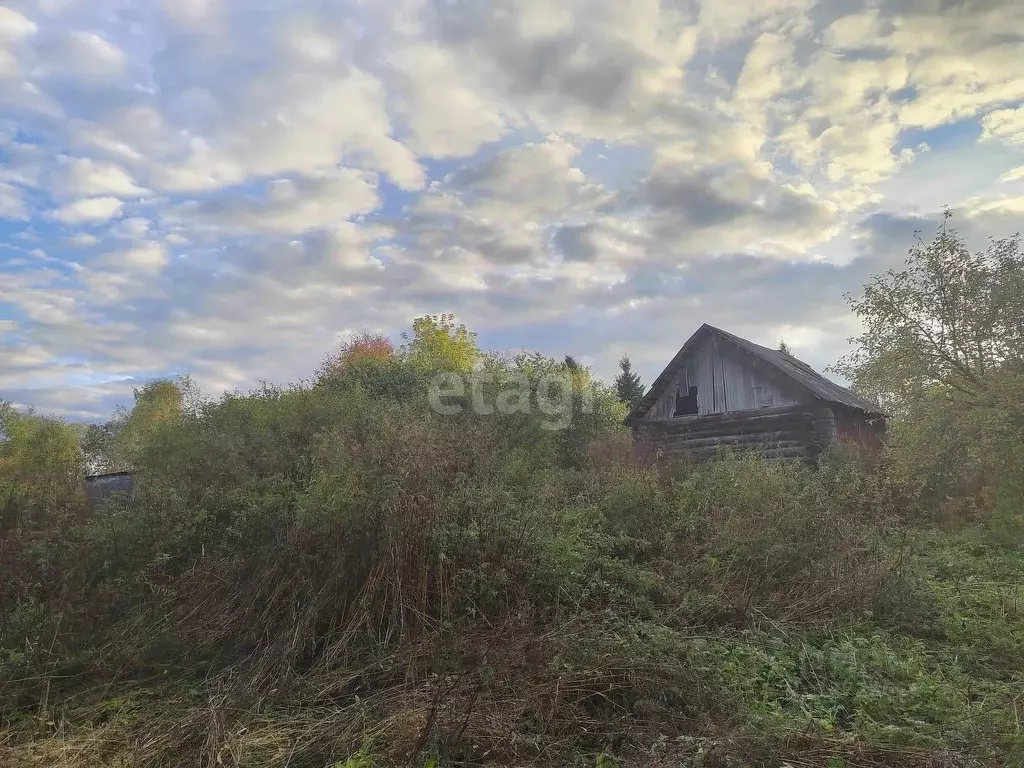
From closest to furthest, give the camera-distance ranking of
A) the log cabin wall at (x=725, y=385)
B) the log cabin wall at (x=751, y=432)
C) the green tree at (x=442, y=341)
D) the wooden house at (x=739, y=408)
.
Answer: the log cabin wall at (x=751, y=432)
the wooden house at (x=739, y=408)
the log cabin wall at (x=725, y=385)
the green tree at (x=442, y=341)

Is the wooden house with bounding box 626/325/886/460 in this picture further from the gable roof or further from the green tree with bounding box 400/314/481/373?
the green tree with bounding box 400/314/481/373

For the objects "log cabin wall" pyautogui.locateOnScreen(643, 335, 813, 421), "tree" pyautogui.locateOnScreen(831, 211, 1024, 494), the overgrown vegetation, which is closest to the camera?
the overgrown vegetation

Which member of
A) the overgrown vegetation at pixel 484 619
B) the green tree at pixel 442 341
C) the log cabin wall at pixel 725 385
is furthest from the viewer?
the green tree at pixel 442 341

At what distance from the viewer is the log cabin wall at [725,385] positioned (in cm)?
1741

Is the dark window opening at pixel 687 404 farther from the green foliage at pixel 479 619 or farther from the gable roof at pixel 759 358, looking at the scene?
the green foliage at pixel 479 619

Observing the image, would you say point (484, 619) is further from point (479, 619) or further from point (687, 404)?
point (687, 404)

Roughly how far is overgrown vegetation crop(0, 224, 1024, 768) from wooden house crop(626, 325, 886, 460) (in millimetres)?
6392

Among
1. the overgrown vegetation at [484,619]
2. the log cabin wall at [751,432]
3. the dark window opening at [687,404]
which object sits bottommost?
the overgrown vegetation at [484,619]

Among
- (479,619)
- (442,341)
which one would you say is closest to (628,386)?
(442,341)

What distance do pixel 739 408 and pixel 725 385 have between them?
2.53 feet

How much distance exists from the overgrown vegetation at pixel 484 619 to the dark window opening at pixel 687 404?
874 centimetres

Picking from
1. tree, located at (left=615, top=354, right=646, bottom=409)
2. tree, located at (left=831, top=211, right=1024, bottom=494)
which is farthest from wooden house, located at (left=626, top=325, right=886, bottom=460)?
tree, located at (left=615, top=354, right=646, bottom=409)

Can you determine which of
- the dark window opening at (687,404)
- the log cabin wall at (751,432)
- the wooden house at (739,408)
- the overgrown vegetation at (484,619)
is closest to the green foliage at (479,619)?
the overgrown vegetation at (484,619)

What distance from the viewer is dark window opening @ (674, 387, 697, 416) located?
1900 centimetres
